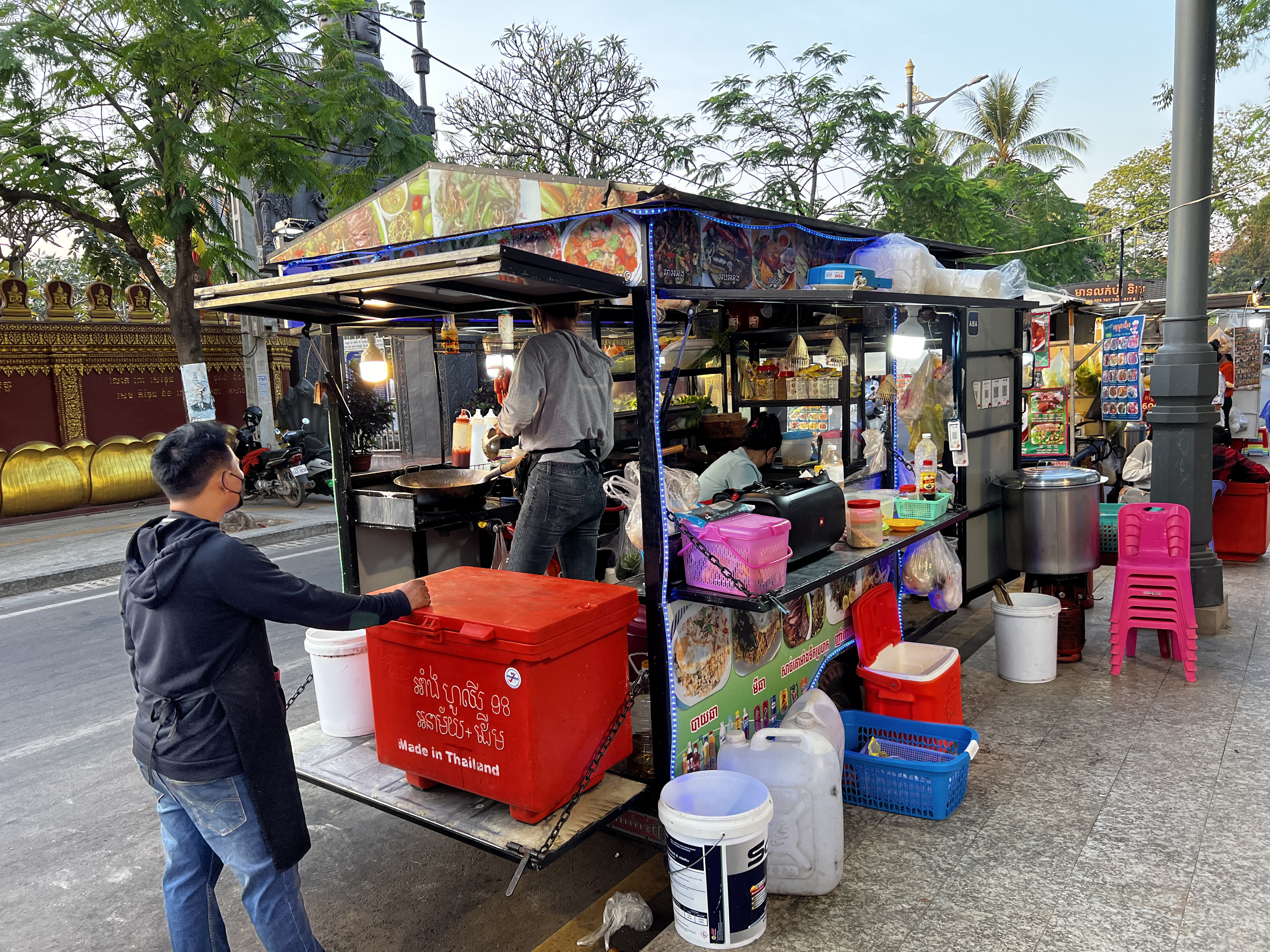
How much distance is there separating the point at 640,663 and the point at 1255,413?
60.3ft

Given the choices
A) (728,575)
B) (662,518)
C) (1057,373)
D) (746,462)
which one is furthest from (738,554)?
(1057,373)

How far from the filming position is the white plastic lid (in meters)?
3.81

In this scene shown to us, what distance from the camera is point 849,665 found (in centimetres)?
492

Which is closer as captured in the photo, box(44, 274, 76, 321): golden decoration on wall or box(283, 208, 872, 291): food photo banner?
box(283, 208, 872, 291): food photo banner

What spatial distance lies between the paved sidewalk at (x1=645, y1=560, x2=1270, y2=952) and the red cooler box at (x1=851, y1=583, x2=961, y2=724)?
0.36 meters

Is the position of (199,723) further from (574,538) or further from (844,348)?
(844,348)

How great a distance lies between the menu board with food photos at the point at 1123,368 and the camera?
9.70 m

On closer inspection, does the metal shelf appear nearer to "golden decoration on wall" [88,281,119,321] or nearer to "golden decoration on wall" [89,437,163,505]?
"golden decoration on wall" [89,437,163,505]

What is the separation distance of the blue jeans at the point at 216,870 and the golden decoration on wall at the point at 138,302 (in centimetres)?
1478

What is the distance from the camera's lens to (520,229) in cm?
385

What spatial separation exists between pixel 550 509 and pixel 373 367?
7.32 feet

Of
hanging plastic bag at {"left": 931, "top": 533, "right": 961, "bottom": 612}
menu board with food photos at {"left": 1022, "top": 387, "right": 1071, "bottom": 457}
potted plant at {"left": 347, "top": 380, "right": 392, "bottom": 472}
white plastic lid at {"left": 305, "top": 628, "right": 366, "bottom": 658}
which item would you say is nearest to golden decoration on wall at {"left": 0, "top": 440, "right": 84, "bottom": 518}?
potted plant at {"left": 347, "top": 380, "right": 392, "bottom": 472}

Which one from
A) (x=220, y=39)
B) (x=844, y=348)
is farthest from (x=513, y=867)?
(x=220, y=39)

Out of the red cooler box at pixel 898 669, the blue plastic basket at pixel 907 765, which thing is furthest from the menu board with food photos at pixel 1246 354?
the blue plastic basket at pixel 907 765
